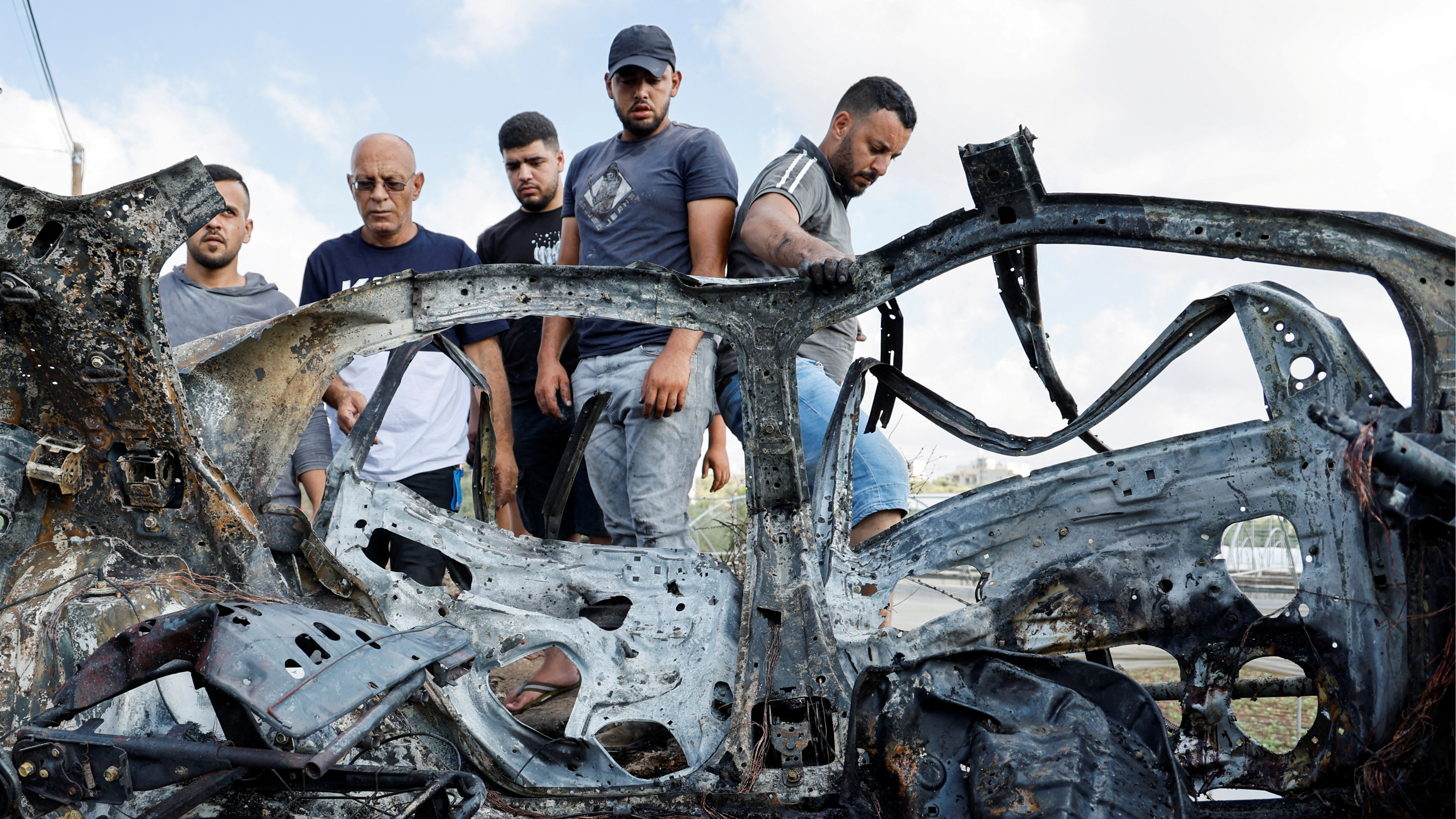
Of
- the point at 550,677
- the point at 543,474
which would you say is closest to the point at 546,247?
the point at 543,474

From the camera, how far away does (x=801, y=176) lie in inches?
143

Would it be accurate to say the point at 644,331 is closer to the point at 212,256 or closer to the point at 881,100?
the point at 881,100

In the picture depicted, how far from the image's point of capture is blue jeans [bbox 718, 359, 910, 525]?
3270mm

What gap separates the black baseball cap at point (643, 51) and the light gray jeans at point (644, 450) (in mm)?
1140

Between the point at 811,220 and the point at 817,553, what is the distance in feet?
4.54

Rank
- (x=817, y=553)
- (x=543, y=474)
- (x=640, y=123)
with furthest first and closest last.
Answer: (x=543, y=474)
(x=640, y=123)
(x=817, y=553)

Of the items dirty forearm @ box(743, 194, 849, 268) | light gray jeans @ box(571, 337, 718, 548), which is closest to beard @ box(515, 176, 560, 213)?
light gray jeans @ box(571, 337, 718, 548)

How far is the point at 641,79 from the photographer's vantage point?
3.99 m

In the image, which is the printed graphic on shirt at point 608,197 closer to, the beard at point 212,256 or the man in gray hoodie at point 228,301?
the man in gray hoodie at point 228,301

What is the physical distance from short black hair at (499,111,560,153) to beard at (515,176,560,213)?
0.64 ft

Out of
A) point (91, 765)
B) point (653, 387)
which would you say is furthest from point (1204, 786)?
point (91, 765)

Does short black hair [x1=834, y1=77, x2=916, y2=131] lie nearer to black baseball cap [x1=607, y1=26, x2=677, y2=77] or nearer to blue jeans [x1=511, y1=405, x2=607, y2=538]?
black baseball cap [x1=607, y1=26, x2=677, y2=77]

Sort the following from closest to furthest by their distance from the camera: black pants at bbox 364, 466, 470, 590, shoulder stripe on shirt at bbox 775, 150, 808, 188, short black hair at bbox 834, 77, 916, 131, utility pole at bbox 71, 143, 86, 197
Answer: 1. black pants at bbox 364, 466, 470, 590
2. shoulder stripe on shirt at bbox 775, 150, 808, 188
3. short black hair at bbox 834, 77, 916, 131
4. utility pole at bbox 71, 143, 86, 197

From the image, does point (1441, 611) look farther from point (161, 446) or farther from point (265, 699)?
point (161, 446)
